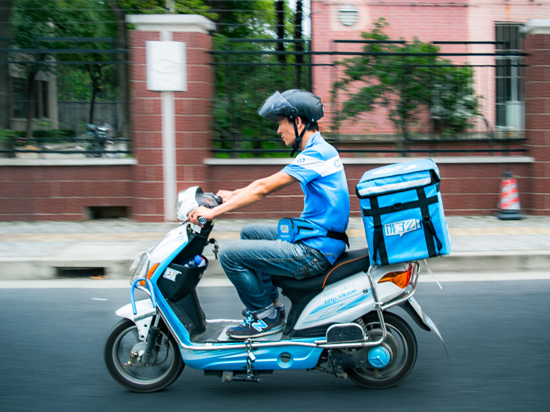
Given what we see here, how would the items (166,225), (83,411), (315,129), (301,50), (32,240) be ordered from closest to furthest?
(83,411) → (315,129) → (32,240) → (166,225) → (301,50)

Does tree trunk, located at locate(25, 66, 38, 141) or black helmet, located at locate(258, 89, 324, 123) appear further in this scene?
tree trunk, located at locate(25, 66, 38, 141)

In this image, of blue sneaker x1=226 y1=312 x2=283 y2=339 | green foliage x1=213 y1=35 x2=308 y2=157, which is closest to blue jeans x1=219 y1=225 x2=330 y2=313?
blue sneaker x1=226 y1=312 x2=283 y2=339

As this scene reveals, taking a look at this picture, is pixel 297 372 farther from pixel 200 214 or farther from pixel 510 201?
pixel 510 201

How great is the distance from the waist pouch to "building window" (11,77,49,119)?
271 inches

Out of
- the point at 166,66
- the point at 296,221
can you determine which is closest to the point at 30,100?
the point at 166,66

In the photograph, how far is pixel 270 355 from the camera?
11.2 feet

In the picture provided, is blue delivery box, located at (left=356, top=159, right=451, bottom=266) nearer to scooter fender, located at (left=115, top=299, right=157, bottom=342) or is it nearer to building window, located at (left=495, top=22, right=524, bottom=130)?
scooter fender, located at (left=115, top=299, right=157, bottom=342)

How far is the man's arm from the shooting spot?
3315 mm

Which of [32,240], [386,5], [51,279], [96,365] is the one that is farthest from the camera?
[386,5]

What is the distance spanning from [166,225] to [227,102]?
223 cm

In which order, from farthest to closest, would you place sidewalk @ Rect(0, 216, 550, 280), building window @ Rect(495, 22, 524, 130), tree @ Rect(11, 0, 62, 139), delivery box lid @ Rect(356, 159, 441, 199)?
tree @ Rect(11, 0, 62, 139)
building window @ Rect(495, 22, 524, 130)
sidewalk @ Rect(0, 216, 550, 280)
delivery box lid @ Rect(356, 159, 441, 199)

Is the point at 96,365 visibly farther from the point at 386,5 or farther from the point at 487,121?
the point at 386,5

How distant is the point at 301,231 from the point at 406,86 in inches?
256

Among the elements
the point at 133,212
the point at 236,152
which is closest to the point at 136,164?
the point at 133,212
